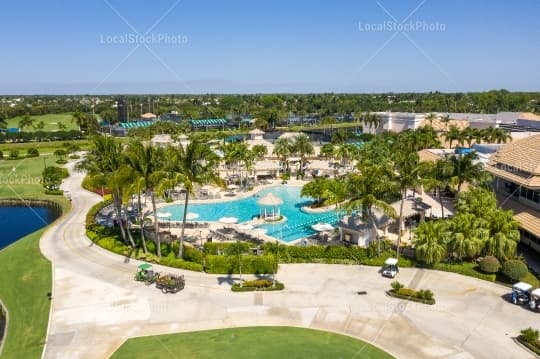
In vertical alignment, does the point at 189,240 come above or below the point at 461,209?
below

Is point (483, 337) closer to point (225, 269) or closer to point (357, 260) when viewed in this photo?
point (357, 260)

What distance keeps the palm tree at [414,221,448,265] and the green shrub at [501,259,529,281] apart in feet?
13.7

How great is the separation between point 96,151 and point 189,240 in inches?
463

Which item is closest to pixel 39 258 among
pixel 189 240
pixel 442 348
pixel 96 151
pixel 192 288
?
pixel 96 151

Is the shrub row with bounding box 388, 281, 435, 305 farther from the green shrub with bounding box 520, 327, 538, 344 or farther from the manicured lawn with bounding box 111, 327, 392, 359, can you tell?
the manicured lawn with bounding box 111, 327, 392, 359

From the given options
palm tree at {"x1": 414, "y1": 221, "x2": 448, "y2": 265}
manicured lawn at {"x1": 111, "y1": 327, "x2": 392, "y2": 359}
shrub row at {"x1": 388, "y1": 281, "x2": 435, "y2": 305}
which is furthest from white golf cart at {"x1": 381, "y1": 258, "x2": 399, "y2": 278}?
manicured lawn at {"x1": 111, "y1": 327, "x2": 392, "y2": 359}

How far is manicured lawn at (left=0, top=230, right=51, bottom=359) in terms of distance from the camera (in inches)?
945

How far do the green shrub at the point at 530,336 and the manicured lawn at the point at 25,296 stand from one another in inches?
1003

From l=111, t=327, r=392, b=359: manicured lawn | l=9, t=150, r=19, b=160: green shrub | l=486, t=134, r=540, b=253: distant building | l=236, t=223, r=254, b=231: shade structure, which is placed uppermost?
l=486, t=134, r=540, b=253: distant building

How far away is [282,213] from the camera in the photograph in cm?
5178

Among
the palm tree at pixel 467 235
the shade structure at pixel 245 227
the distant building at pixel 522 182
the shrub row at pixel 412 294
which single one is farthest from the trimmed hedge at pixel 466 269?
the shade structure at pixel 245 227

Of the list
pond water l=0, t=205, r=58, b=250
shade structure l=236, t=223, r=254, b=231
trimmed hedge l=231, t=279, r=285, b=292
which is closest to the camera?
trimmed hedge l=231, t=279, r=285, b=292

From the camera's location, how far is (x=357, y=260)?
34281mm

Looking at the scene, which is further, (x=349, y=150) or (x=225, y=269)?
(x=349, y=150)
